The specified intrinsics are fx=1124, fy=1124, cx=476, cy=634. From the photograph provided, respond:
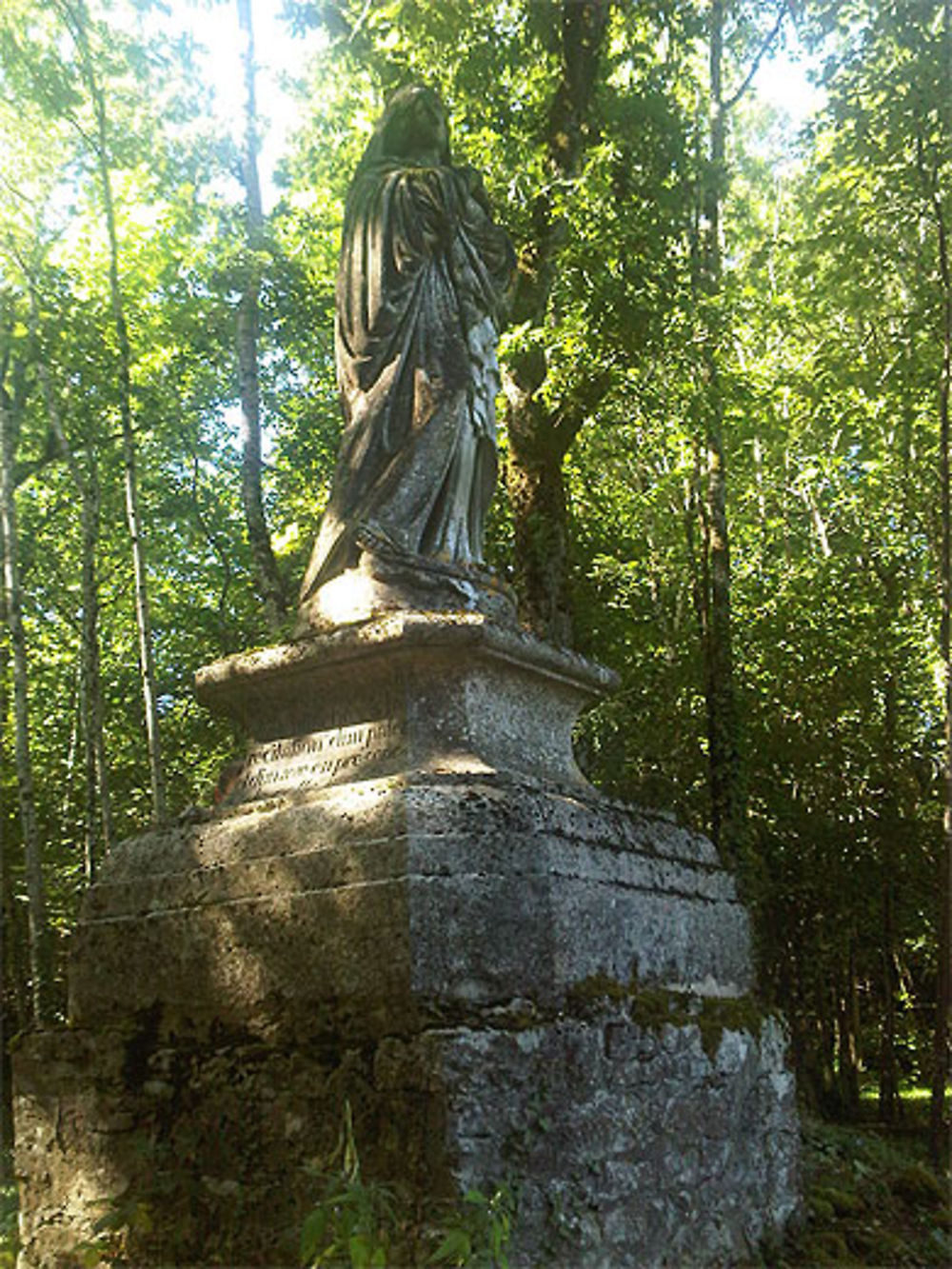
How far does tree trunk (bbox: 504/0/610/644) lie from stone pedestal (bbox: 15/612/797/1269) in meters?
5.55

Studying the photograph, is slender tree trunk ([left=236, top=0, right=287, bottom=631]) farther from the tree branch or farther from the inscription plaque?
the inscription plaque

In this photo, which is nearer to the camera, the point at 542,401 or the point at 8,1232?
the point at 8,1232

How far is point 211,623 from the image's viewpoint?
49.1ft

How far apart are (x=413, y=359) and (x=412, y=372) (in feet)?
0.23

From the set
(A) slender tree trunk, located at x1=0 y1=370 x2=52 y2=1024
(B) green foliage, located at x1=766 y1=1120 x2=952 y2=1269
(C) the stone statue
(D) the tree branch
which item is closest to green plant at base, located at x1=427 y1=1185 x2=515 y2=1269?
(B) green foliage, located at x1=766 y1=1120 x2=952 y2=1269

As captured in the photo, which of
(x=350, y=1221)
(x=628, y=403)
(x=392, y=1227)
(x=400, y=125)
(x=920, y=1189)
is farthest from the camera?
(x=628, y=403)

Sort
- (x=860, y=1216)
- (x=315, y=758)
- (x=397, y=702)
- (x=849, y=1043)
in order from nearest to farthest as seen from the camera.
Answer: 1. (x=397, y=702)
2. (x=315, y=758)
3. (x=860, y=1216)
4. (x=849, y=1043)

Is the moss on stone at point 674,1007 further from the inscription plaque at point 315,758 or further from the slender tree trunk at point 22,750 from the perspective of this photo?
the slender tree trunk at point 22,750

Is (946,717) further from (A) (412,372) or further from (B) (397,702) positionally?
(B) (397,702)

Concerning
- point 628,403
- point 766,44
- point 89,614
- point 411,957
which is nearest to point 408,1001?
point 411,957

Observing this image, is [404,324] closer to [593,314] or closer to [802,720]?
[593,314]

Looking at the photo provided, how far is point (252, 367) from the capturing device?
12.6m

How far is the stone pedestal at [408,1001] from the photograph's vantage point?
350 cm

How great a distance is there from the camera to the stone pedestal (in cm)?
350
